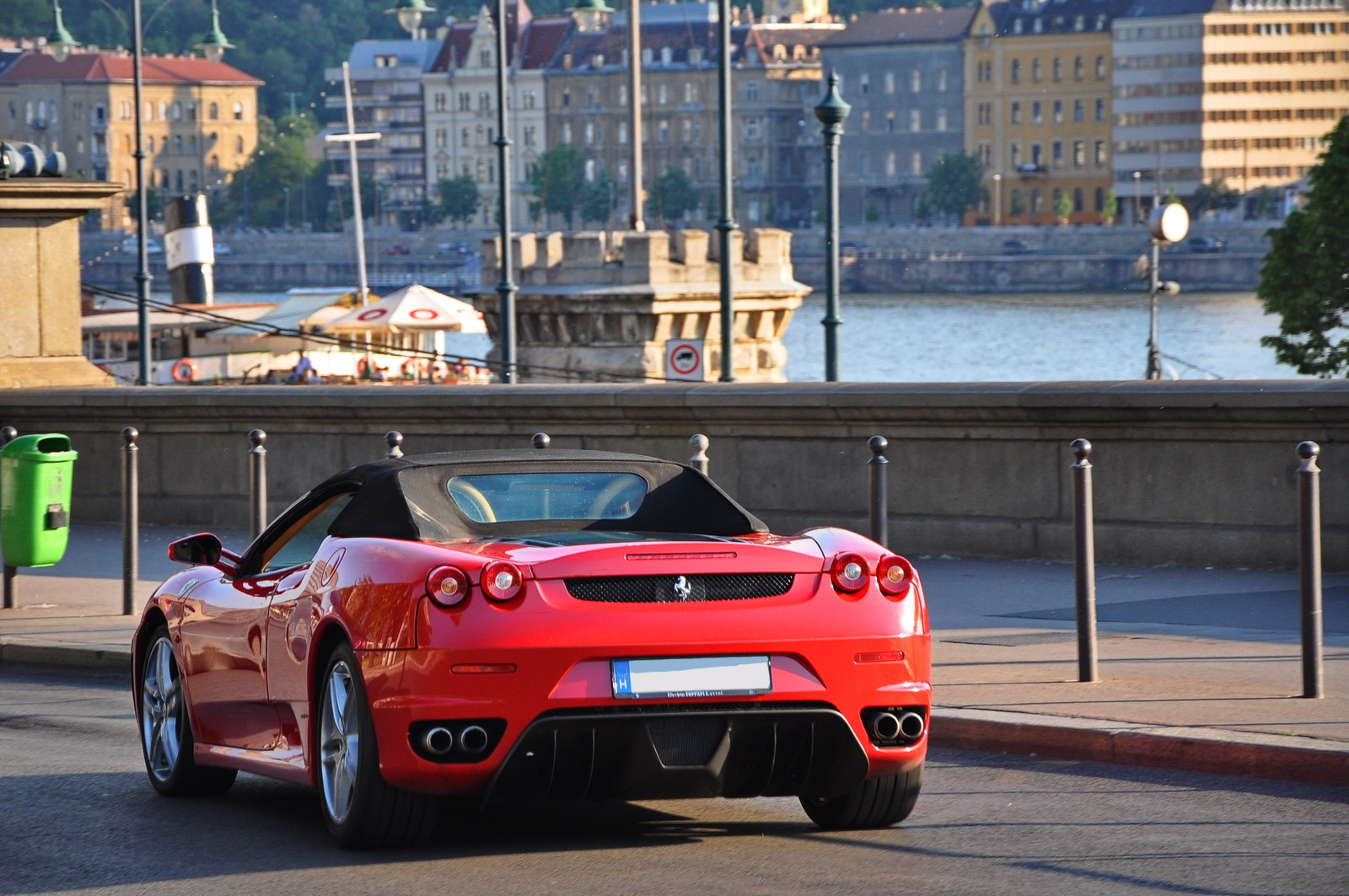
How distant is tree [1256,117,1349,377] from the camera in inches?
2352

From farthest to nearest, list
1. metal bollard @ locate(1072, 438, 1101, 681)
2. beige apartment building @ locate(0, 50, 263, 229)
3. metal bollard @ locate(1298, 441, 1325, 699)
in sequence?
1. beige apartment building @ locate(0, 50, 263, 229)
2. metal bollard @ locate(1072, 438, 1101, 681)
3. metal bollard @ locate(1298, 441, 1325, 699)

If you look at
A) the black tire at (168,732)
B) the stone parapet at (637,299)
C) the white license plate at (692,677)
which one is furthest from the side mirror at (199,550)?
the stone parapet at (637,299)

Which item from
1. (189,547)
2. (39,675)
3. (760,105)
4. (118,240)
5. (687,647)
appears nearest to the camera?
(687,647)

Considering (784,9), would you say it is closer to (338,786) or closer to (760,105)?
(760,105)

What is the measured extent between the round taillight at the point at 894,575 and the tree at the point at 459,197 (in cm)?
17229

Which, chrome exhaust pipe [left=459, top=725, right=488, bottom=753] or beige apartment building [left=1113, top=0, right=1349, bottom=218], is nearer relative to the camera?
chrome exhaust pipe [left=459, top=725, right=488, bottom=753]

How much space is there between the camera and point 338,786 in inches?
224

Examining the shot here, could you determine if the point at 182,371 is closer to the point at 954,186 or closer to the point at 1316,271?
the point at 1316,271

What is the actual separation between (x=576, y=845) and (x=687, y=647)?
2.62 feet

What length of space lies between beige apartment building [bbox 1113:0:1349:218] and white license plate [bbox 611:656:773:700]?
500ft

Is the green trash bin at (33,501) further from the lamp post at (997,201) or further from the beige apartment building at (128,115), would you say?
the beige apartment building at (128,115)

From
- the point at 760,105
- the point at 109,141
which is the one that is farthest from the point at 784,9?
the point at 109,141

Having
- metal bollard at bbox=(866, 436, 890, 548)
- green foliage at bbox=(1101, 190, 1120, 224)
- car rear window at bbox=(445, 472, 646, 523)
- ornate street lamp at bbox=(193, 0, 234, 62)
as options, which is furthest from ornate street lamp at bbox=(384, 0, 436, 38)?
green foliage at bbox=(1101, 190, 1120, 224)

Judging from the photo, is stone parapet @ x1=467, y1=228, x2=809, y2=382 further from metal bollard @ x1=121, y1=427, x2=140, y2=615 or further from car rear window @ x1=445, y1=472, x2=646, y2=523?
car rear window @ x1=445, y1=472, x2=646, y2=523
